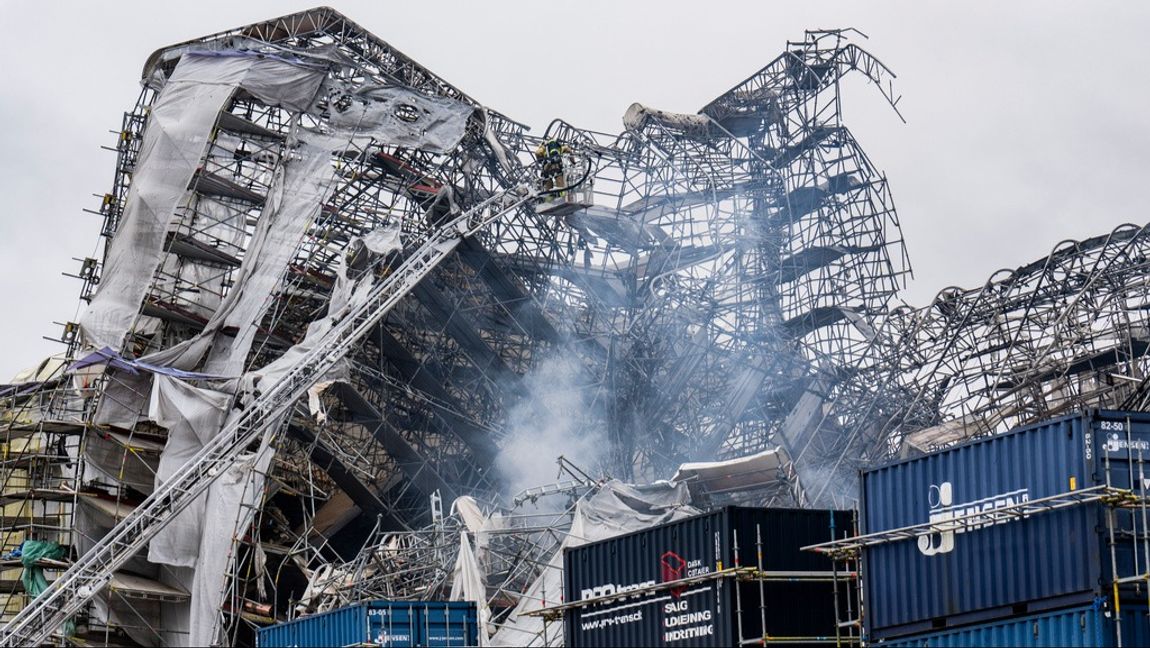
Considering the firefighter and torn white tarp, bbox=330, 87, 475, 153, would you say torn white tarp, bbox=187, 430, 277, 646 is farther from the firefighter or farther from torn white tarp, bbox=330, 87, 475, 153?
torn white tarp, bbox=330, 87, 475, 153

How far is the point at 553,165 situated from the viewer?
48.2 m

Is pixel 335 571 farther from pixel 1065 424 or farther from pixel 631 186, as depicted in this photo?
pixel 1065 424

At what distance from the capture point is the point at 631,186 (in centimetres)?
5425

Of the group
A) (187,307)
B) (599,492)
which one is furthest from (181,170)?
(599,492)

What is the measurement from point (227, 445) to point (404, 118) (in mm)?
12701

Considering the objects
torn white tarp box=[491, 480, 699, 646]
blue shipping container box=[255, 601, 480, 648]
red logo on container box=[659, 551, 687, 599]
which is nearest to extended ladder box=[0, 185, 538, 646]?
blue shipping container box=[255, 601, 480, 648]

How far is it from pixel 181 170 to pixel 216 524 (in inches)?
501

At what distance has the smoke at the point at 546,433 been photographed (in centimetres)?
5100

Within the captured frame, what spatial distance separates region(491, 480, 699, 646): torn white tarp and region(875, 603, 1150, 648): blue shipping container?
11.6 metres

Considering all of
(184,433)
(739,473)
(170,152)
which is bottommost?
(739,473)

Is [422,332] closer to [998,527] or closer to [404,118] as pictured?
[404,118]

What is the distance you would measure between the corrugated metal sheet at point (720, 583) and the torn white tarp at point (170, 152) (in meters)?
24.4

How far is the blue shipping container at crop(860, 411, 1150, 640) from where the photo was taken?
2405cm

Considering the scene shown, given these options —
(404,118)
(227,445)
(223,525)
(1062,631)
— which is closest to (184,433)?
(227,445)
